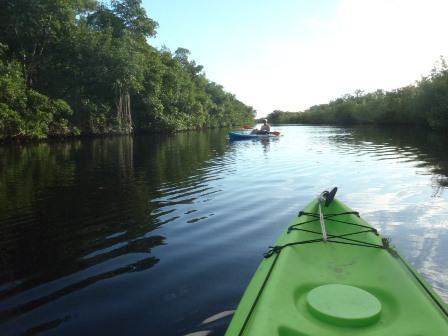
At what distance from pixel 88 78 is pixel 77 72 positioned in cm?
107

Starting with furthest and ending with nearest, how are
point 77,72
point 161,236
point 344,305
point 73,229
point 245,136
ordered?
1. point 77,72
2. point 245,136
3. point 73,229
4. point 161,236
5. point 344,305

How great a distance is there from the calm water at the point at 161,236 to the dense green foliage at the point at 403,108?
3028 centimetres

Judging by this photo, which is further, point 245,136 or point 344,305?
point 245,136

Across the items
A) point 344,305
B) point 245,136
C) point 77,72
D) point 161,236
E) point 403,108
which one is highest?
point 77,72

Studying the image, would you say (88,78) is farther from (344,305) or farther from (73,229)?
(344,305)

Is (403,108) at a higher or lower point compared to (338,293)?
higher

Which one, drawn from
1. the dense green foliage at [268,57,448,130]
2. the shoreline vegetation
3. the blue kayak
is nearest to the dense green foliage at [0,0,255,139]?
the shoreline vegetation

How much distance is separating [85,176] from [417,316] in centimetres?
1090

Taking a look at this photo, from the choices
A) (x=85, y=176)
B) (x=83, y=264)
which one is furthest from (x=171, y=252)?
(x=85, y=176)

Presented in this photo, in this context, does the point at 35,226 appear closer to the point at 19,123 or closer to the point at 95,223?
the point at 95,223

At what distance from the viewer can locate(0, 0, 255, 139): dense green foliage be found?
24.4 metres

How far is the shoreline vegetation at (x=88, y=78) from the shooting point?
974 inches

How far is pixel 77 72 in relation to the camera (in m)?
31.7

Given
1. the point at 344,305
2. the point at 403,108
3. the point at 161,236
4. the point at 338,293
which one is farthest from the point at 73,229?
the point at 403,108
